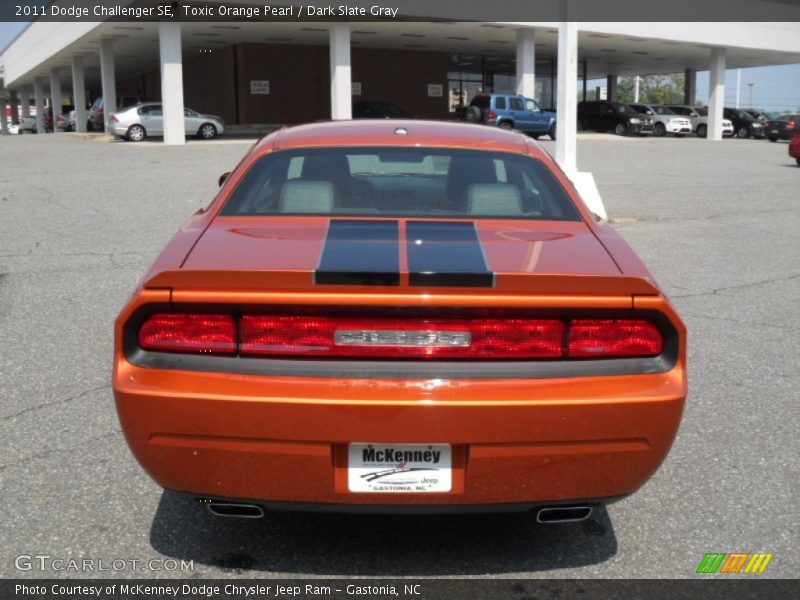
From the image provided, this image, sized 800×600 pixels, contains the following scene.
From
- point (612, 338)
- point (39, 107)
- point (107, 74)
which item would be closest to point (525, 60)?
point (107, 74)

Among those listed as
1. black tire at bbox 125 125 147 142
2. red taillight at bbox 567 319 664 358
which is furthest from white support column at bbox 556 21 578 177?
black tire at bbox 125 125 147 142

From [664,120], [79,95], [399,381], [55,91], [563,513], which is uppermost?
[55,91]

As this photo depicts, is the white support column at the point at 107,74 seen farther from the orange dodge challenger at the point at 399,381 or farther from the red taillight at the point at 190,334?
the orange dodge challenger at the point at 399,381

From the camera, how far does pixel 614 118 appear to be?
41562 mm

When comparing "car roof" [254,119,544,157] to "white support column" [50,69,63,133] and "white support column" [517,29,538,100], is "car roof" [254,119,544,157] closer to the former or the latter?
"white support column" [517,29,538,100]

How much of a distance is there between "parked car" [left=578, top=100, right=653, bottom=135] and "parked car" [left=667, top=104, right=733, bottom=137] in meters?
2.78

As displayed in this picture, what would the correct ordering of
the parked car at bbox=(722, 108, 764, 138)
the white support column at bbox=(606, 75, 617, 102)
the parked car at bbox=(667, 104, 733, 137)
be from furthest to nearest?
1. the white support column at bbox=(606, 75, 617, 102)
2. the parked car at bbox=(722, 108, 764, 138)
3. the parked car at bbox=(667, 104, 733, 137)

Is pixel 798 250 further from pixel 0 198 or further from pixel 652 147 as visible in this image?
pixel 652 147

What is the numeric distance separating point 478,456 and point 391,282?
611 millimetres

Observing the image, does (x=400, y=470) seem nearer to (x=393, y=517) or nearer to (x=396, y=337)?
(x=396, y=337)

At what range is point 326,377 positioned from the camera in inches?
108

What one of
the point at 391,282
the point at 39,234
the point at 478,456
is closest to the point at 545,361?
the point at 478,456

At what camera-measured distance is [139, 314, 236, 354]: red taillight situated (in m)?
2.83

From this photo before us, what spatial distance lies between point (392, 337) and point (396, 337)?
0.5 inches
